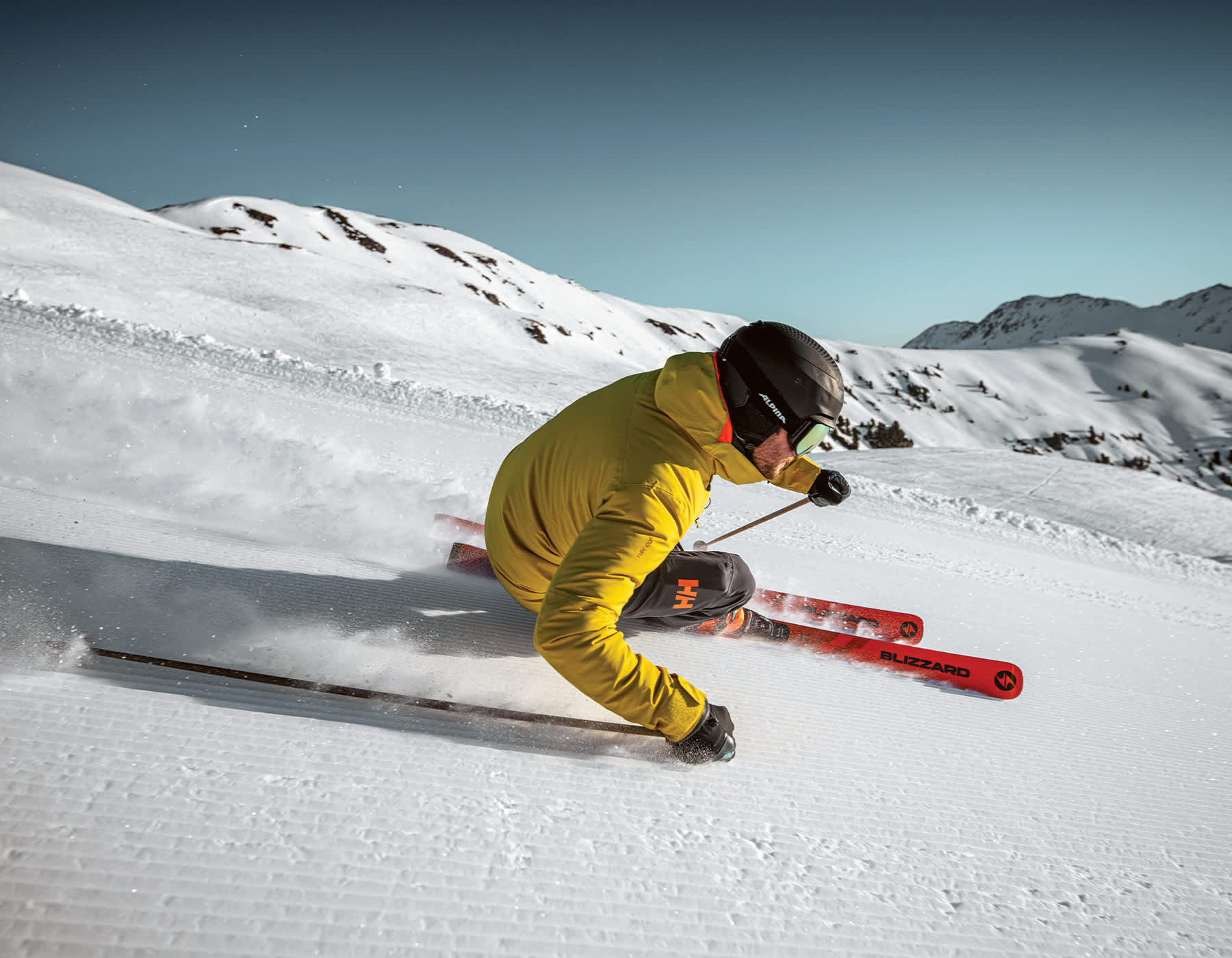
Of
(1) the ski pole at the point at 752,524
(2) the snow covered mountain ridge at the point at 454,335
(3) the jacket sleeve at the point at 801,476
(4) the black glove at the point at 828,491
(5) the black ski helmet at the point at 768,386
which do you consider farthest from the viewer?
(2) the snow covered mountain ridge at the point at 454,335

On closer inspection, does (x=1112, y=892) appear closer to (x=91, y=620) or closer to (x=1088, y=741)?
(x=1088, y=741)

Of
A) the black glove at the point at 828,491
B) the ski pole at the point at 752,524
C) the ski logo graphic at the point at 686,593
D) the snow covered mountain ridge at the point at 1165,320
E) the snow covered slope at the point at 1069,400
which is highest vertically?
the snow covered mountain ridge at the point at 1165,320

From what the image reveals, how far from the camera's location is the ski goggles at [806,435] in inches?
81.4

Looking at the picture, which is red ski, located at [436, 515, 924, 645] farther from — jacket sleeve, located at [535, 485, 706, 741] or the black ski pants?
jacket sleeve, located at [535, 485, 706, 741]

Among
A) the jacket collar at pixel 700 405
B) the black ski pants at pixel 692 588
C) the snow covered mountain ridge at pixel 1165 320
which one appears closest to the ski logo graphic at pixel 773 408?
the jacket collar at pixel 700 405

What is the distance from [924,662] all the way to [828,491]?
100cm

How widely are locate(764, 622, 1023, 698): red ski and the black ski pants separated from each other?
0.67 meters

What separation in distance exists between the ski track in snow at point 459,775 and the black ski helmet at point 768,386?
1140 mm

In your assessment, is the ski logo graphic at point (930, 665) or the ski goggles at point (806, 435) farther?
the ski logo graphic at point (930, 665)

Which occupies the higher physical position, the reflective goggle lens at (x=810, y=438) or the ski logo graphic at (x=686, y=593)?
the reflective goggle lens at (x=810, y=438)

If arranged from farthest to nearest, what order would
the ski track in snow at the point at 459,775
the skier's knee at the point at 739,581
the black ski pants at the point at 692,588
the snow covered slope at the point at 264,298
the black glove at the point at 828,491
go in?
the snow covered slope at the point at 264,298 < the black glove at the point at 828,491 < the skier's knee at the point at 739,581 < the black ski pants at the point at 692,588 < the ski track in snow at the point at 459,775

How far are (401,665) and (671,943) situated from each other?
4.41 ft

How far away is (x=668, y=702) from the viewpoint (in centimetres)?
199

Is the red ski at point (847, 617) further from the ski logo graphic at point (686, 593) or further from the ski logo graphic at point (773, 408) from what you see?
the ski logo graphic at point (773, 408)
